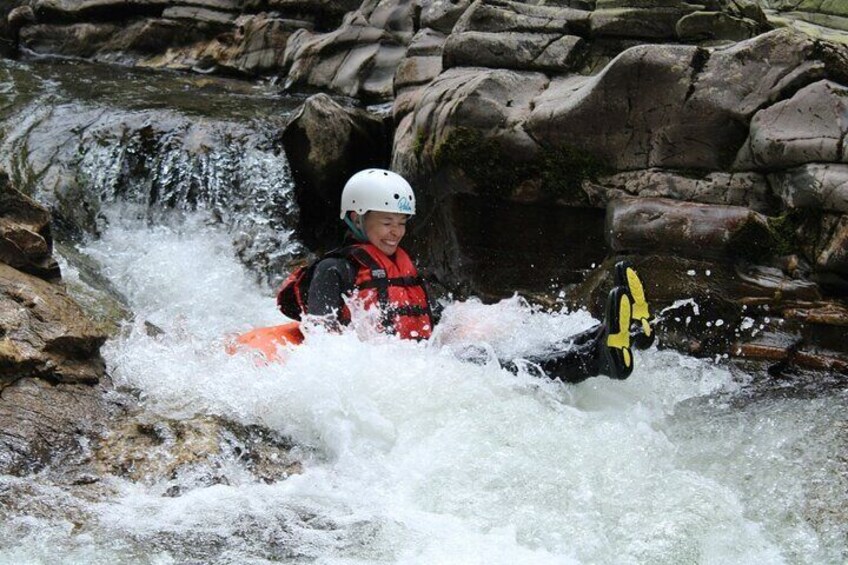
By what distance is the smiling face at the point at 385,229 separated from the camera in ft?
18.9

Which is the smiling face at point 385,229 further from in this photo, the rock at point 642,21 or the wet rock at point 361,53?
the wet rock at point 361,53

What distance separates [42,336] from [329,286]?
5.18 feet

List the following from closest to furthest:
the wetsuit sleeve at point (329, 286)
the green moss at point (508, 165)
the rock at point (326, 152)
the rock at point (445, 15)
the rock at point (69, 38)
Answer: the wetsuit sleeve at point (329, 286), the green moss at point (508, 165), the rock at point (326, 152), the rock at point (445, 15), the rock at point (69, 38)

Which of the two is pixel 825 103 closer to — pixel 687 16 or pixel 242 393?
pixel 687 16

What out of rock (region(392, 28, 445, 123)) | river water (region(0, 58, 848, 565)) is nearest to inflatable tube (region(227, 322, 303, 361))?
river water (region(0, 58, 848, 565))

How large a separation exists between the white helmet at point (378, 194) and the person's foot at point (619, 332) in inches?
61.0

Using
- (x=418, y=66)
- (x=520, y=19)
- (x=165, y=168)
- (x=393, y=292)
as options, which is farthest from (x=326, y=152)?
(x=393, y=292)

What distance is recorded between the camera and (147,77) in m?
13.2

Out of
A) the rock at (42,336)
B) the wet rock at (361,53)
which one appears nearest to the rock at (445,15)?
the wet rock at (361,53)

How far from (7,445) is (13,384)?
46 cm

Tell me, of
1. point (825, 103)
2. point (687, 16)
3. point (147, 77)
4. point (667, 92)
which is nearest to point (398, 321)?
point (667, 92)

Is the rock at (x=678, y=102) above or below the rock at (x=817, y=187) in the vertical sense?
above

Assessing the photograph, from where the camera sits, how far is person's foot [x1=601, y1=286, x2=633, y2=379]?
4.77 m

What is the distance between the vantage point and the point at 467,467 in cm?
426
